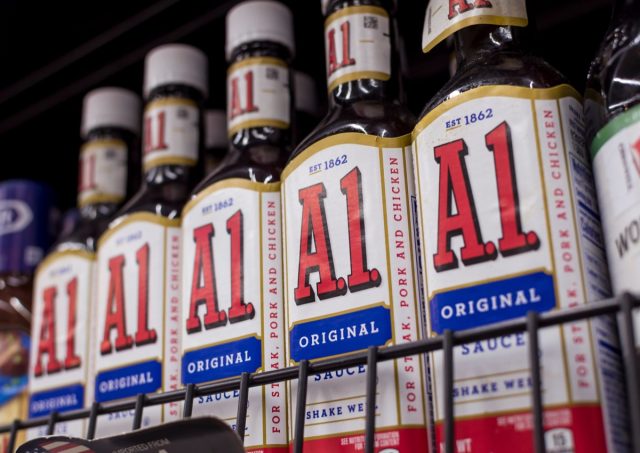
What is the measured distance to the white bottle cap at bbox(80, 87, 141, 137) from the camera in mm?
939

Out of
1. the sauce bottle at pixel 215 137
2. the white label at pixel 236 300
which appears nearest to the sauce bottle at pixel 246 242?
the white label at pixel 236 300

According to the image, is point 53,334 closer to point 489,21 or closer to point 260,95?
point 260,95

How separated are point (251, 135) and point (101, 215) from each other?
0.25 meters

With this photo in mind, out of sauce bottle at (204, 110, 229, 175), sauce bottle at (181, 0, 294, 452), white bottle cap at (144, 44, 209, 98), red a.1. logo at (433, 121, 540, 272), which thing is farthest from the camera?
sauce bottle at (204, 110, 229, 175)

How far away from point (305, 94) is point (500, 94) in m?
0.40

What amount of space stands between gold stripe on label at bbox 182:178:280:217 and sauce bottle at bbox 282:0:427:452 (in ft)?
Result: 0.08

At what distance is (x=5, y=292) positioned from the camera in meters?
0.97

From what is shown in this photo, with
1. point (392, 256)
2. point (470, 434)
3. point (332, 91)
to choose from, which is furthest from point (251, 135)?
point (470, 434)

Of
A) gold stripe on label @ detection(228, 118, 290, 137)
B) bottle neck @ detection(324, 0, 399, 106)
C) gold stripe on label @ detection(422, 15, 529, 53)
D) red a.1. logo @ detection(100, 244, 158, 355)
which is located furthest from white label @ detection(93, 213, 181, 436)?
gold stripe on label @ detection(422, 15, 529, 53)

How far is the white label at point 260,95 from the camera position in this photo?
0.75 m

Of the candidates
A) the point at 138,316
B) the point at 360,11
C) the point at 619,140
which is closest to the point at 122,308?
the point at 138,316

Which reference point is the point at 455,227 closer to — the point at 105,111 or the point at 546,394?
the point at 546,394

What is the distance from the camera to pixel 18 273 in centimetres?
97

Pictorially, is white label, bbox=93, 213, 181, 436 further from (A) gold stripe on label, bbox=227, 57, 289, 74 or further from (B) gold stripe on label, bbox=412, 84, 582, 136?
(B) gold stripe on label, bbox=412, 84, 582, 136
